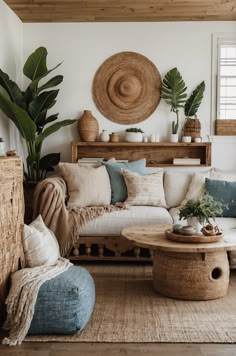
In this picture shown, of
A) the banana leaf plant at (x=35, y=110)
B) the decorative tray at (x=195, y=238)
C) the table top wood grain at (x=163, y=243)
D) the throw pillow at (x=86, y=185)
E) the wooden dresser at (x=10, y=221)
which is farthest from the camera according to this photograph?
the banana leaf plant at (x=35, y=110)

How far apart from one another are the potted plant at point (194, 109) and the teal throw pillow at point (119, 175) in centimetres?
76

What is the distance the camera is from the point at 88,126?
17.2 ft

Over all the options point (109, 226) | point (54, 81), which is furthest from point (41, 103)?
point (109, 226)

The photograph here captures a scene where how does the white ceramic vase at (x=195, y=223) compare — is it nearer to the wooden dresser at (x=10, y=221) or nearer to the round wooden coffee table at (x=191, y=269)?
the round wooden coffee table at (x=191, y=269)

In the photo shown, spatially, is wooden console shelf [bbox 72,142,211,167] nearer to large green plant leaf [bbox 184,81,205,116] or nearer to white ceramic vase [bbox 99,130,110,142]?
white ceramic vase [bbox 99,130,110,142]

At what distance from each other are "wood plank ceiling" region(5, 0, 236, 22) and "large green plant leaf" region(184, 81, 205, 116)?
0.79 m

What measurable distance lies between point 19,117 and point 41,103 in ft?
1.47

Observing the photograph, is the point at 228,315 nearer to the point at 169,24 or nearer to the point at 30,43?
the point at 169,24

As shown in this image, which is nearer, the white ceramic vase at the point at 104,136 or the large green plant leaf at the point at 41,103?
the large green plant leaf at the point at 41,103

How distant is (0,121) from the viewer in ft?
15.3

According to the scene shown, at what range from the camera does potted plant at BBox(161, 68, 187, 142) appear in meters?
5.20

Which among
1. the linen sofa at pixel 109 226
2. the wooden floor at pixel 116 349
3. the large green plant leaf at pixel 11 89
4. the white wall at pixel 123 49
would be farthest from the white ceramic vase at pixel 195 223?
the large green plant leaf at pixel 11 89

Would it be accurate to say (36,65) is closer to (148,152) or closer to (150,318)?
(148,152)

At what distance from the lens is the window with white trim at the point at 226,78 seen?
530 centimetres
